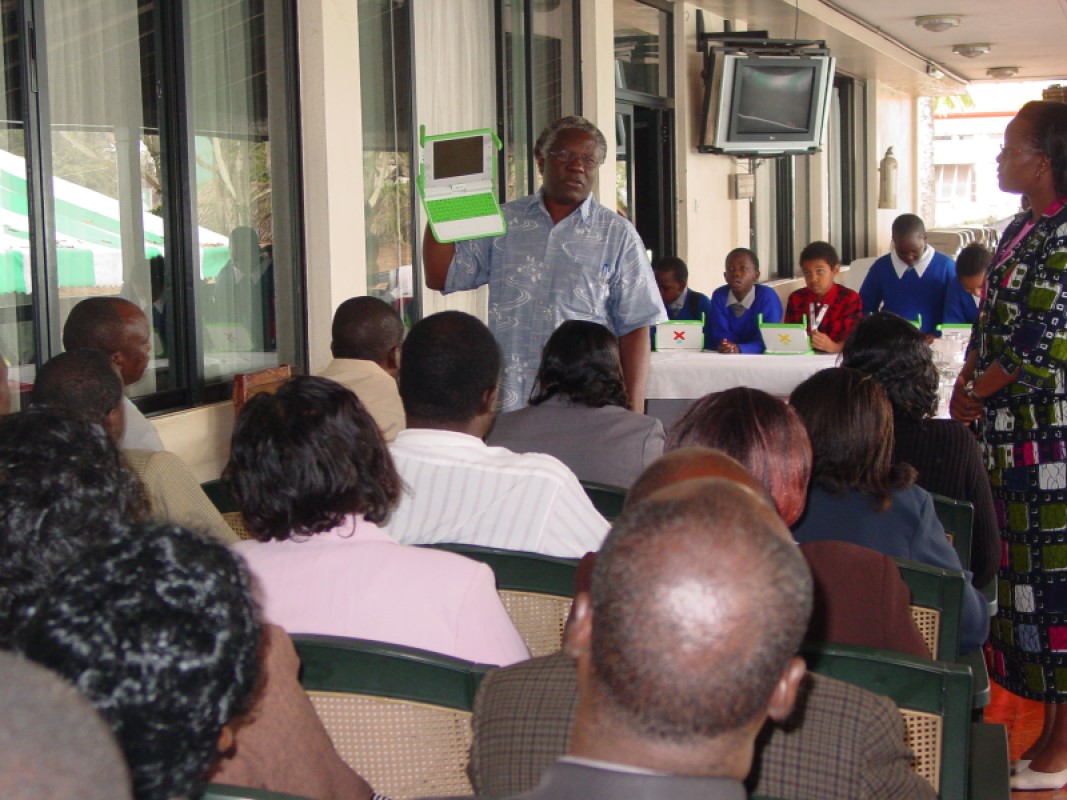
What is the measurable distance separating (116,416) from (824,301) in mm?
4358

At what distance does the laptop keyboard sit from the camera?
3.62 m

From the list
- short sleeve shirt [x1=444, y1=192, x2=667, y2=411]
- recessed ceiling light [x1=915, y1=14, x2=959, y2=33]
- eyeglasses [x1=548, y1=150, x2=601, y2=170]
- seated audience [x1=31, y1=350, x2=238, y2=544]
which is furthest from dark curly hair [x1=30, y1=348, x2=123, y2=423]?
recessed ceiling light [x1=915, y1=14, x2=959, y2=33]

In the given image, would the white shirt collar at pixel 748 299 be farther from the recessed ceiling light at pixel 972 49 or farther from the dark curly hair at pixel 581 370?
the recessed ceiling light at pixel 972 49

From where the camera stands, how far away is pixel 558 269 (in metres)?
3.87

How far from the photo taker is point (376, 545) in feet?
5.99

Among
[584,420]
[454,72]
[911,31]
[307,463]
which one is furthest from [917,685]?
[911,31]

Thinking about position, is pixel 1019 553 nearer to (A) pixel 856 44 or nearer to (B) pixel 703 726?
(B) pixel 703 726

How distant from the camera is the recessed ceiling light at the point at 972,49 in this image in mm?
13586

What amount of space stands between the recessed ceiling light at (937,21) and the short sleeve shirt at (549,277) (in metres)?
8.65

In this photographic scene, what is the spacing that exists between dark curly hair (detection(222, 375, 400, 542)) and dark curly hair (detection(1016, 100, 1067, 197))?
1799 millimetres

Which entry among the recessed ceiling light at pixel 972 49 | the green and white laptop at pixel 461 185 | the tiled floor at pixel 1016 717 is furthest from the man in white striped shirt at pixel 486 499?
the recessed ceiling light at pixel 972 49

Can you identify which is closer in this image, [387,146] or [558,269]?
[558,269]

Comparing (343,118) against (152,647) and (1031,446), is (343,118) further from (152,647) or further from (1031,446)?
(152,647)

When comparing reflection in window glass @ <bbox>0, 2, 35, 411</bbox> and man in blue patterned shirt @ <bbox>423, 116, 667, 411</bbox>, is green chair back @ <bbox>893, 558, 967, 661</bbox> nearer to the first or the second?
man in blue patterned shirt @ <bbox>423, 116, 667, 411</bbox>
